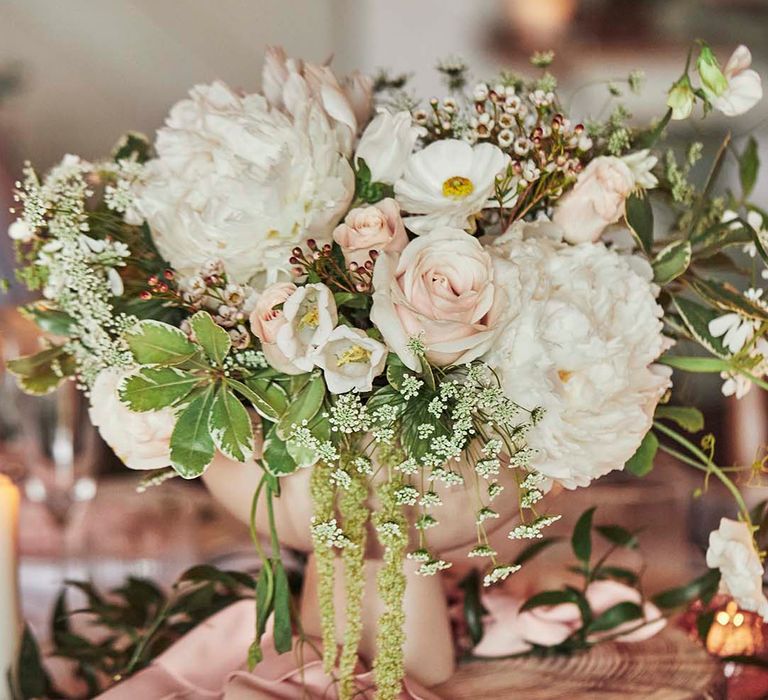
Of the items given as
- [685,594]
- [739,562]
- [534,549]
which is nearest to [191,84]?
[534,549]

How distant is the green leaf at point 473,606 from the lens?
0.92 m

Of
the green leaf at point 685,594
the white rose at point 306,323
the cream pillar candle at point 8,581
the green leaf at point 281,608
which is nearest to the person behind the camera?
the white rose at point 306,323

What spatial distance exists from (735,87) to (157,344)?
1.59 ft

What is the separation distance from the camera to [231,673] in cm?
77

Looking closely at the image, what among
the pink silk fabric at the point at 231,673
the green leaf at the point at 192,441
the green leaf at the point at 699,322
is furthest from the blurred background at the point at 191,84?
the green leaf at the point at 192,441

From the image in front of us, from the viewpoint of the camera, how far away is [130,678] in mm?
812

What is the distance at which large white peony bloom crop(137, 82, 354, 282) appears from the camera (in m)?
0.66

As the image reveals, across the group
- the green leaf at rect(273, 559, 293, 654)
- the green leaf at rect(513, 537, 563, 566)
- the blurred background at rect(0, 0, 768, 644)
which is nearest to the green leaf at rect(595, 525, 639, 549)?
the green leaf at rect(513, 537, 563, 566)

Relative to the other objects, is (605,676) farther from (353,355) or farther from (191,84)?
(191,84)

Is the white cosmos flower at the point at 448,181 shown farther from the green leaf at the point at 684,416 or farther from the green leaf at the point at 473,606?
the green leaf at the point at 473,606

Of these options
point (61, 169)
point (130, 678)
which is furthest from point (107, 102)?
point (130, 678)

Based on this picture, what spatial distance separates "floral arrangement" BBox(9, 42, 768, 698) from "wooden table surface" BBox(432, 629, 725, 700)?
0.39 ft

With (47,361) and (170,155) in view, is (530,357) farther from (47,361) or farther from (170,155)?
(47,361)

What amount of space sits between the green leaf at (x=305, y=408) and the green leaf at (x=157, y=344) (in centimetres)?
8
